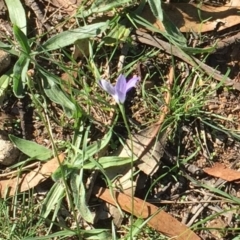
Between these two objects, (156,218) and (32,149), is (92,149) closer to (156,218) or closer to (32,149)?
(32,149)

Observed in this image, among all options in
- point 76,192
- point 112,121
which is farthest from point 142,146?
point 76,192

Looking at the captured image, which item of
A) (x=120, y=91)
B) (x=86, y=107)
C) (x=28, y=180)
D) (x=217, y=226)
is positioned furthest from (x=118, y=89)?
(x=217, y=226)

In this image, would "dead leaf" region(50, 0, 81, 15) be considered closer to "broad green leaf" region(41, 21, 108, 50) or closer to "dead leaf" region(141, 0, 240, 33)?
"broad green leaf" region(41, 21, 108, 50)

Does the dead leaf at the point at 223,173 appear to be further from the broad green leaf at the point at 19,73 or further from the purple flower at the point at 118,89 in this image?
the broad green leaf at the point at 19,73

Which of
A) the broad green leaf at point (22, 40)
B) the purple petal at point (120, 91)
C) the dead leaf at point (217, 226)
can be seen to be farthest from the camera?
the dead leaf at point (217, 226)

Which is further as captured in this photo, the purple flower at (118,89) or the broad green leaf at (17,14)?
the broad green leaf at (17,14)

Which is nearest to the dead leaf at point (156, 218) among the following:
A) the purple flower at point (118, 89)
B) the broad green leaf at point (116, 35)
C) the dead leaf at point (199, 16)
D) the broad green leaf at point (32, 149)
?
the broad green leaf at point (32, 149)
